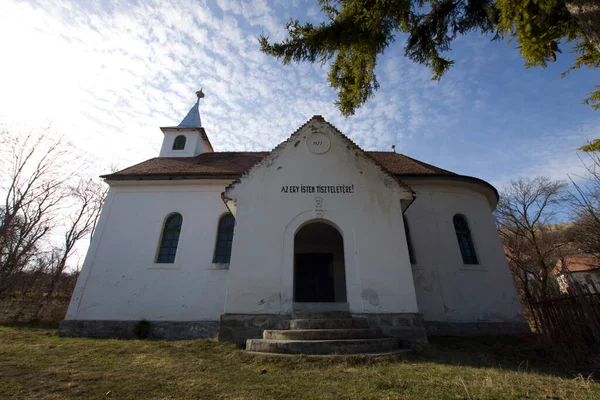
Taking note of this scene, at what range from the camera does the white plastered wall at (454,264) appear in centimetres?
1130

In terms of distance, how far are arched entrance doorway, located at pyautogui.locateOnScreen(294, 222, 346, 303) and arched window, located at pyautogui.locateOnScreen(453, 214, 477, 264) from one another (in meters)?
5.24

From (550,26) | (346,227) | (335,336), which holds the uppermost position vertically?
(550,26)

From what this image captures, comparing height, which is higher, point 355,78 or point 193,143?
point 193,143

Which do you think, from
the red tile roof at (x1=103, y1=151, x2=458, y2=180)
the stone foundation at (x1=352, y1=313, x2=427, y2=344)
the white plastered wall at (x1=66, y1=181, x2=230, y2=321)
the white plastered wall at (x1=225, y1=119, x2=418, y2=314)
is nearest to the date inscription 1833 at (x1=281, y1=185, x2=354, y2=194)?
the white plastered wall at (x1=225, y1=119, x2=418, y2=314)

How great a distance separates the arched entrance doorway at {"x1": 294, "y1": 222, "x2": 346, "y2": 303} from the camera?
40.0 feet

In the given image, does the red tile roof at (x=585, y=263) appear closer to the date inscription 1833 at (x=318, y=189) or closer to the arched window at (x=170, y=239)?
the date inscription 1833 at (x=318, y=189)

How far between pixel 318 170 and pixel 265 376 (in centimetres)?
673

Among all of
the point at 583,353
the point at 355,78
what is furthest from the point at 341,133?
the point at 583,353

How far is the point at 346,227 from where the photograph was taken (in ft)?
30.9

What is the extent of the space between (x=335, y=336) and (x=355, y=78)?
730 centimetres

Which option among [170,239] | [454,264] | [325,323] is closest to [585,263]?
[454,264]

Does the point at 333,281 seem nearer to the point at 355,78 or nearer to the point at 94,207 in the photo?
the point at 355,78

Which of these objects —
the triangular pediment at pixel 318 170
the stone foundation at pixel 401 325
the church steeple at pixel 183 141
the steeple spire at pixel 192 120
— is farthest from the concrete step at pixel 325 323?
the steeple spire at pixel 192 120

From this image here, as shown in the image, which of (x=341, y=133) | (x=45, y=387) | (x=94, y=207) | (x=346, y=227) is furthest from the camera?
(x=94, y=207)
